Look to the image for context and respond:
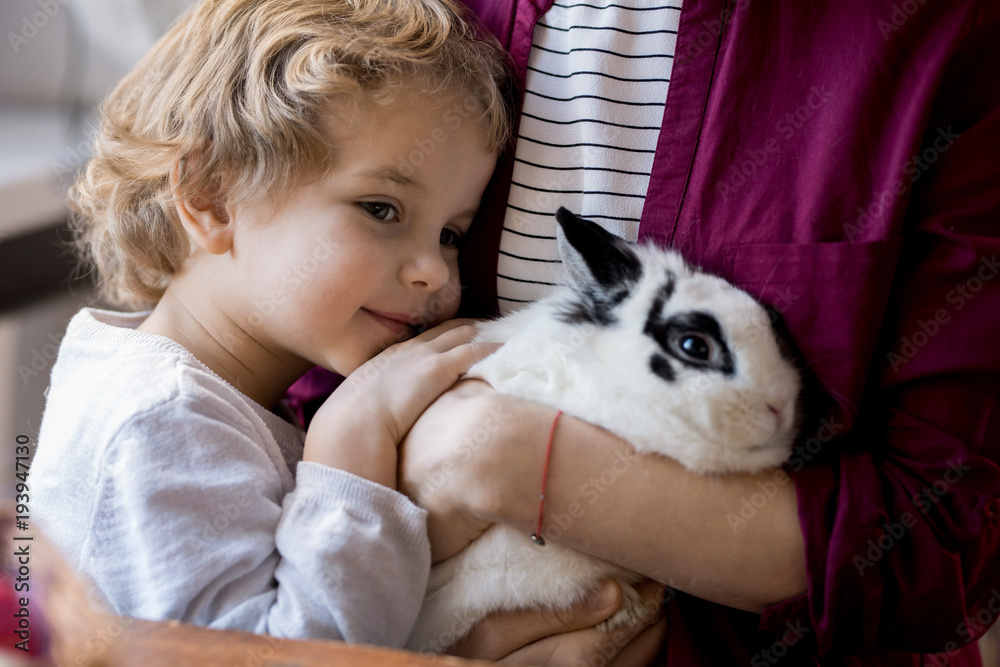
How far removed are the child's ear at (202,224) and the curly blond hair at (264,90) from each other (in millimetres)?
11

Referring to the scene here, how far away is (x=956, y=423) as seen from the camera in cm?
81

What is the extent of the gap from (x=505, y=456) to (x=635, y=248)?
1.09ft

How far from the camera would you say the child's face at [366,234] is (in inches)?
39.0

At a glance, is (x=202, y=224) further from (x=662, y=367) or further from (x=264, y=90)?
(x=662, y=367)

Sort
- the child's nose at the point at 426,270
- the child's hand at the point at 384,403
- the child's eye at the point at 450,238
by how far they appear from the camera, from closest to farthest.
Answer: the child's hand at the point at 384,403, the child's nose at the point at 426,270, the child's eye at the point at 450,238

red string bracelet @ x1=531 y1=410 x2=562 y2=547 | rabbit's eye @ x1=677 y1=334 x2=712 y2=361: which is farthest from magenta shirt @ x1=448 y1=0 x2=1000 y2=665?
red string bracelet @ x1=531 y1=410 x2=562 y2=547

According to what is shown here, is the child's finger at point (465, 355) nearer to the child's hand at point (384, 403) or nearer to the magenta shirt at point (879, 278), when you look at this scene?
the child's hand at point (384, 403)

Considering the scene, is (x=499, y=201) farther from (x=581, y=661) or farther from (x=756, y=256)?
(x=581, y=661)

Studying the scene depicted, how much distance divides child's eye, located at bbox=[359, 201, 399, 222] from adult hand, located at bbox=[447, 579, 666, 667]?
1.88 feet

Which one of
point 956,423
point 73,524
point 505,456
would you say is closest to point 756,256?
point 956,423

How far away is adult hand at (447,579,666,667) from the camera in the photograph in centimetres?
88

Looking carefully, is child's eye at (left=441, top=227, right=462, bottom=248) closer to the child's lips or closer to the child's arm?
the child's lips

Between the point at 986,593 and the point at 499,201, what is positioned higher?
the point at 499,201

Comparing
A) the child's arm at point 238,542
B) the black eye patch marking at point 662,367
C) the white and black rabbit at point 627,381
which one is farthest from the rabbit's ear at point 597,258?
the child's arm at point 238,542
